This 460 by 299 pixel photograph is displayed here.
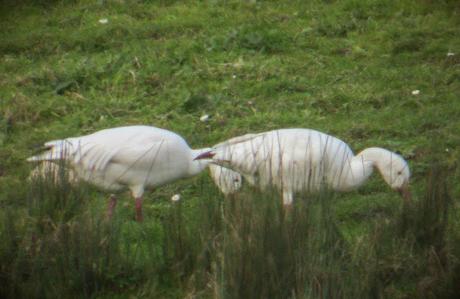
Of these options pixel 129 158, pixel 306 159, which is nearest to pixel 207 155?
pixel 129 158

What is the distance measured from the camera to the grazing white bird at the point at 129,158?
8.10 m

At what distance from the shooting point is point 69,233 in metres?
6.75

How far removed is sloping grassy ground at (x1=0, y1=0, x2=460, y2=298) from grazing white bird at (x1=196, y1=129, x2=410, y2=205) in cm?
20

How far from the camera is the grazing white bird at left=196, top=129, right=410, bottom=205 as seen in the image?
787 centimetres

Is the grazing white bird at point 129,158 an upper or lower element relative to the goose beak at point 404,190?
upper

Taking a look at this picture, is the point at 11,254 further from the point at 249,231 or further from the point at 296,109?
the point at 296,109

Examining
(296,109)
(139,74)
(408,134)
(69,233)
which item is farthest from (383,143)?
(69,233)

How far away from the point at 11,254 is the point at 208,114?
11.8ft

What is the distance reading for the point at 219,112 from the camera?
10141mm

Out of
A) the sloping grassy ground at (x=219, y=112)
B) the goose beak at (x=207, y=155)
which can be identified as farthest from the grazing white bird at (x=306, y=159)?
the sloping grassy ground at (x=219, y=112)

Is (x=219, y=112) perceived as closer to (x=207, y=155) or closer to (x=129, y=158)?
(x=207, y=155)

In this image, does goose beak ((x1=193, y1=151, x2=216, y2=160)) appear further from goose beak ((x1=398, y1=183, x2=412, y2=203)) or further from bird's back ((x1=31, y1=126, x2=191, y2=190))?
goose beak ((x1=398, y1=183, x2=412, y2=203))

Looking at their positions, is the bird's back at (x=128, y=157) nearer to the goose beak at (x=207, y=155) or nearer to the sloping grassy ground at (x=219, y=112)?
the goose beak at (x=207, y=155)

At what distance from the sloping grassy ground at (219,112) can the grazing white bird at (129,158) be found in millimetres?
248
